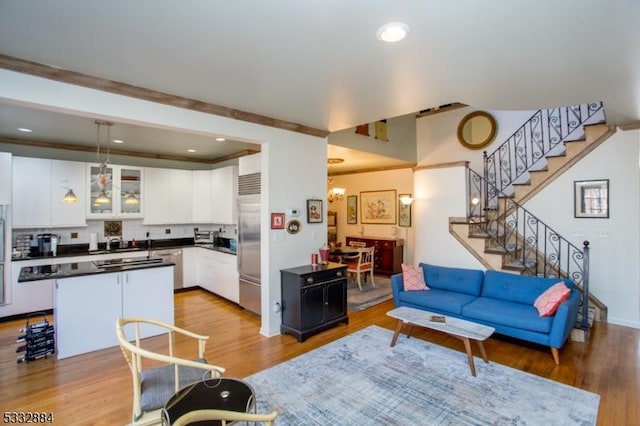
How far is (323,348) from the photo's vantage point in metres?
3.75

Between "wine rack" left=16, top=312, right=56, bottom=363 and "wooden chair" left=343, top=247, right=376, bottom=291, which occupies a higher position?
"wooden chair" left=343, top=247, right=376, bottom=291

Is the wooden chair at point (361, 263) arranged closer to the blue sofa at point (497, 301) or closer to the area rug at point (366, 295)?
the area rug at point (366, 295)

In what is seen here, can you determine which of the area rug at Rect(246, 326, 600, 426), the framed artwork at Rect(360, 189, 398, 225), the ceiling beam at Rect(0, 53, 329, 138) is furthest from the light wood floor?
the framed artwork at Rect(360, 189, 398, 225)

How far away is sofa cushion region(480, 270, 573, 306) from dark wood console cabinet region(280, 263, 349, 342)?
207cm

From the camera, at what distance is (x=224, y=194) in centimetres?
630

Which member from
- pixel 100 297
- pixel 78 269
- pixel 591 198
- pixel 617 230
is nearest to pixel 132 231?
pixel 78 269

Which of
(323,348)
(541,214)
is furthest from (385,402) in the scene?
(541,214)

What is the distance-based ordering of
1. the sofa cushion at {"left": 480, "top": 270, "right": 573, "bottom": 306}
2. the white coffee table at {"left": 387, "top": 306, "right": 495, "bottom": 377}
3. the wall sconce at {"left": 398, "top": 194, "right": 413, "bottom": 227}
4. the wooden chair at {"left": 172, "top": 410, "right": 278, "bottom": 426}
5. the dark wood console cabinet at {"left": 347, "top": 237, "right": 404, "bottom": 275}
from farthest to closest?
the wall sconce at {"left": 398, "top": 194, "right": 413, "bottom": 227}, the dark wood console cabinet at {"left": 347, "top": 237, "right": 404, "bottom": 275}, the sofa cushion at {"left": 480, "top": 270, "right": 573, "bottom": 306}, the white coffee table at {"left": 387, "top": 306, "right": 495, "bottom": 377}, the wooden chair at {"left": 172, "top": 410, "right": 278, "bottom": 426}

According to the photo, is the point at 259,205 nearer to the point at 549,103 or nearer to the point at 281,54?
the point at 281,54

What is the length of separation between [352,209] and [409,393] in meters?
6.80

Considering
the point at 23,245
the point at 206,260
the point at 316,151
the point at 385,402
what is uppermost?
A: the point at 316,151

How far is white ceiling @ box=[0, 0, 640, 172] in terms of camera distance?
1862 millimetres

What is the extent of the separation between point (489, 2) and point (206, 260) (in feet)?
19.9

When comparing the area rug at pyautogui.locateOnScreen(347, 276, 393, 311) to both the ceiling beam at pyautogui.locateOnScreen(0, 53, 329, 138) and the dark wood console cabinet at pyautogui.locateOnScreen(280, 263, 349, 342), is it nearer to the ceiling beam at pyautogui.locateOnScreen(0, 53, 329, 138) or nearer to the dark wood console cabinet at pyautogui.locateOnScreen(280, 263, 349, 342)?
the dark wood console cabinet at pyautogui.locateOnScreen(280, 263, 349, 342)
